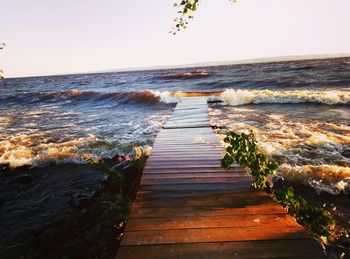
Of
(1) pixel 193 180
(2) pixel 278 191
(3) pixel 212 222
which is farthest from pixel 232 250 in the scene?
(1) pixel 193 180

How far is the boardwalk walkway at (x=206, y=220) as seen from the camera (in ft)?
10.5

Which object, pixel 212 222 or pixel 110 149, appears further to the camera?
pixel 110 149

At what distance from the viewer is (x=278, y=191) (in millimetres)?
4707

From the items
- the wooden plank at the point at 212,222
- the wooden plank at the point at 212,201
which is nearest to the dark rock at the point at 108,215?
the wooden plank at the point at 212,201

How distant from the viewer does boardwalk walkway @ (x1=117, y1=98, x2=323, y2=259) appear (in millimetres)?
3207

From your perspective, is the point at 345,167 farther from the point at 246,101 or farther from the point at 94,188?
the point at 246,101

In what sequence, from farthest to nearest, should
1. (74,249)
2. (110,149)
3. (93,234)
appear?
(110,149) → (93,234) → (74,249)

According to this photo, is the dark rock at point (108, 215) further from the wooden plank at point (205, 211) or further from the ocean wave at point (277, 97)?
the ocean wave at point (277, 97)

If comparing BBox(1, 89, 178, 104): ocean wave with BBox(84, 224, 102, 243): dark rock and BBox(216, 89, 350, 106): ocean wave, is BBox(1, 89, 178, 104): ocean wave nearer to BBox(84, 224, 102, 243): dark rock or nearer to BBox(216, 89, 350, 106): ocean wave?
BBox(216, 89, 350, 106): ocean wave

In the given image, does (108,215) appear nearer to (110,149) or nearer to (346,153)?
(110,149)

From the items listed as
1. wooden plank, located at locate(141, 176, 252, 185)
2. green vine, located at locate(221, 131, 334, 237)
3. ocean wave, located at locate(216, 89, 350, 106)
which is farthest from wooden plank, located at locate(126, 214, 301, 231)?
ocean wave, located at locate(216, 89, 350, 106)

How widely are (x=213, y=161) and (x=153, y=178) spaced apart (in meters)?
1.46

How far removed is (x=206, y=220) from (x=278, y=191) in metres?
1.50

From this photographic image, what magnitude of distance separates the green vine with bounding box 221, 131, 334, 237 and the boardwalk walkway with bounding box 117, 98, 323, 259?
262 mm
